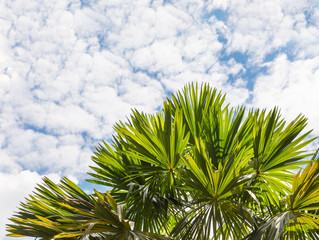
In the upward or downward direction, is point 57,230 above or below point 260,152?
below

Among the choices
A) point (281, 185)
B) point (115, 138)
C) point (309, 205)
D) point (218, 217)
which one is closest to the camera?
point (309, 205)

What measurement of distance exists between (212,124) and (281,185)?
100cm

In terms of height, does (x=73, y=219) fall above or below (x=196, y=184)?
below

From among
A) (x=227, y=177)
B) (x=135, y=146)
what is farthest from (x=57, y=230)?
(x=227, y=177)

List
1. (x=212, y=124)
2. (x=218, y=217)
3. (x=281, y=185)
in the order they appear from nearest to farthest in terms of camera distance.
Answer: (x=218, y=217), (x=281, y=185), (x=212, y=124)

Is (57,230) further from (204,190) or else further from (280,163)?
(280,163)

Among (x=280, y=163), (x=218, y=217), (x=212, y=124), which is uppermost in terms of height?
(x=212, y=124)

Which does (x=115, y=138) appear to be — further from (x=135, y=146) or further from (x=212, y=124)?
(x=212, y=124)

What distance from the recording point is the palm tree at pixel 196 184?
96.2 inches

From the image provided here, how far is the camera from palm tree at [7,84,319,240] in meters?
2.44

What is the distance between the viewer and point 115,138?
383 centimetres

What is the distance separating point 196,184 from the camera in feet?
8.75

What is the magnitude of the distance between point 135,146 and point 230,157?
1096mm

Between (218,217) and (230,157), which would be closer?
(230,157)
